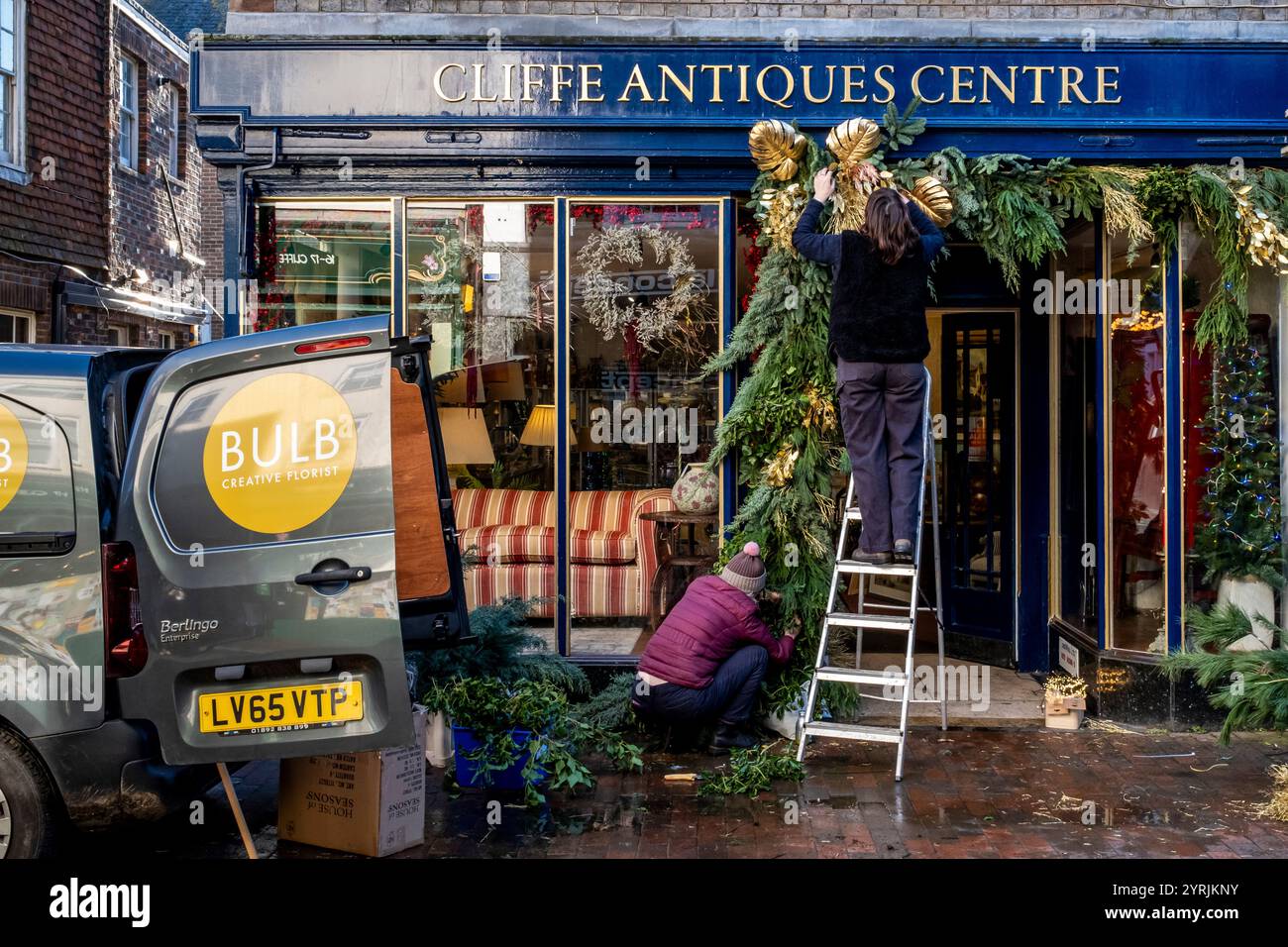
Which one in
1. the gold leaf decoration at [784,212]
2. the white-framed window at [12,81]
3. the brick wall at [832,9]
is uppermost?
the white-framed window at [12,81]

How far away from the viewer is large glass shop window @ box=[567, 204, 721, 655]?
8148 millimetres

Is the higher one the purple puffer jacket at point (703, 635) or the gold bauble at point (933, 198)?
the gold bauble at point (933, 198)

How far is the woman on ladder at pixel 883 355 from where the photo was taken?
6.94 meters

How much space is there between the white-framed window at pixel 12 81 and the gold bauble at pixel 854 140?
9.03 metres

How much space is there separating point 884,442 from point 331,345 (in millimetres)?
3511

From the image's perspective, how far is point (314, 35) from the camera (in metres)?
7.96

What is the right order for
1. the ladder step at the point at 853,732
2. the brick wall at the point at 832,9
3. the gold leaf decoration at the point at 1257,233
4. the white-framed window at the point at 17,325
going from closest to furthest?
the ladder step at the point at 853,732, the gold leaf decoration at the point at 1257,233, the brick wall at the point at 832,9, the white-framed window at the point at 17,325

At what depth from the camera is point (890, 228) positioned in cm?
685

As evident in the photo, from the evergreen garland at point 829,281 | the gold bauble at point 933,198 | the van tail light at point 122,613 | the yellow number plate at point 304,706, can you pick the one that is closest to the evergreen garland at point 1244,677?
the evergreen garland at point 829,281

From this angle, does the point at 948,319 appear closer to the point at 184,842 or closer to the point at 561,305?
the point at 561,305

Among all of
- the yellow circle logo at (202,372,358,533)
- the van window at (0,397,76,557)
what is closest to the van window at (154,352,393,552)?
the yellow circle logo at (202,372,358,533)

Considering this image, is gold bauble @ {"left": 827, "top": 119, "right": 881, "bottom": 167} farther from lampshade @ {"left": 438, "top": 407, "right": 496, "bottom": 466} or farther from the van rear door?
the van rear door

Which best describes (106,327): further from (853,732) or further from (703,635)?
(853,732)

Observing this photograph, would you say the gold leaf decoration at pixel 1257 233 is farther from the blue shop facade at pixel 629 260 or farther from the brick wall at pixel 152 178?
the brick wall at pixel 152 178
